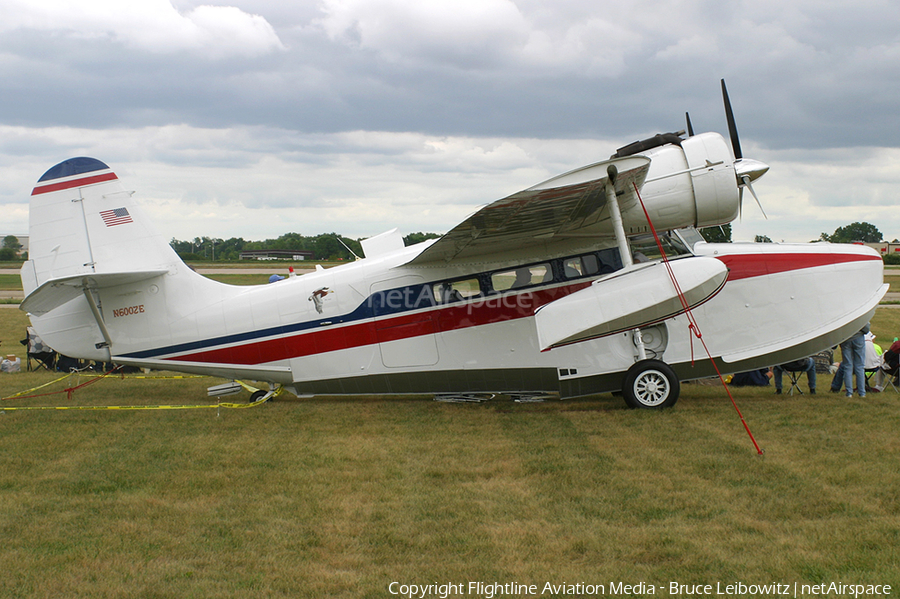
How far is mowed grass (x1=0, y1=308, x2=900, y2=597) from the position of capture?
4.30m

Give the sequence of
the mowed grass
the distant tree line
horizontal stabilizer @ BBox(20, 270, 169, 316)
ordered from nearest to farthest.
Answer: the mowed grass, horizontal stabilizer @ BBox(20, 270, 169, 316), the distant tree line

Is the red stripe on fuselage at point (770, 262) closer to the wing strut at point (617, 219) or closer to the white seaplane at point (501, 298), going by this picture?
the white seaplane at point (501, 298)

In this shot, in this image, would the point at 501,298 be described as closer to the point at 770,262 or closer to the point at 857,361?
the point at 770,262

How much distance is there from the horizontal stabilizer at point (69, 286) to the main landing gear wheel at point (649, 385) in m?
7.64

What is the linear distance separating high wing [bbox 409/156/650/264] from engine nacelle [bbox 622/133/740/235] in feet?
1.46

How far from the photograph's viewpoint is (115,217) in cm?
1034

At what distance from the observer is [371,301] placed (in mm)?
9875

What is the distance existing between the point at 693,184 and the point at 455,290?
3696 millimetres

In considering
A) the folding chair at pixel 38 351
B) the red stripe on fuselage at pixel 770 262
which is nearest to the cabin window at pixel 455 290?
the red stripe on fuselage at pixel 770 262

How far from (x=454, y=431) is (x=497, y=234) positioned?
108 inches

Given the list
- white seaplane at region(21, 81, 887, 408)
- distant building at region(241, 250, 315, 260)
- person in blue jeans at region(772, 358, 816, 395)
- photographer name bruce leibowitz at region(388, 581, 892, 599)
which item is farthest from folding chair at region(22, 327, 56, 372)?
distant building at region(241, 250, 315, 260)

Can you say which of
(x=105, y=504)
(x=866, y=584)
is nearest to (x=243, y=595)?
(x=105, y=504)

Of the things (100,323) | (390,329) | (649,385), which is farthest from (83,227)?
(649,385)

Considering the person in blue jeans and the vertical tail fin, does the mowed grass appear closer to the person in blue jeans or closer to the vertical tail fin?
the person in blue jeans
